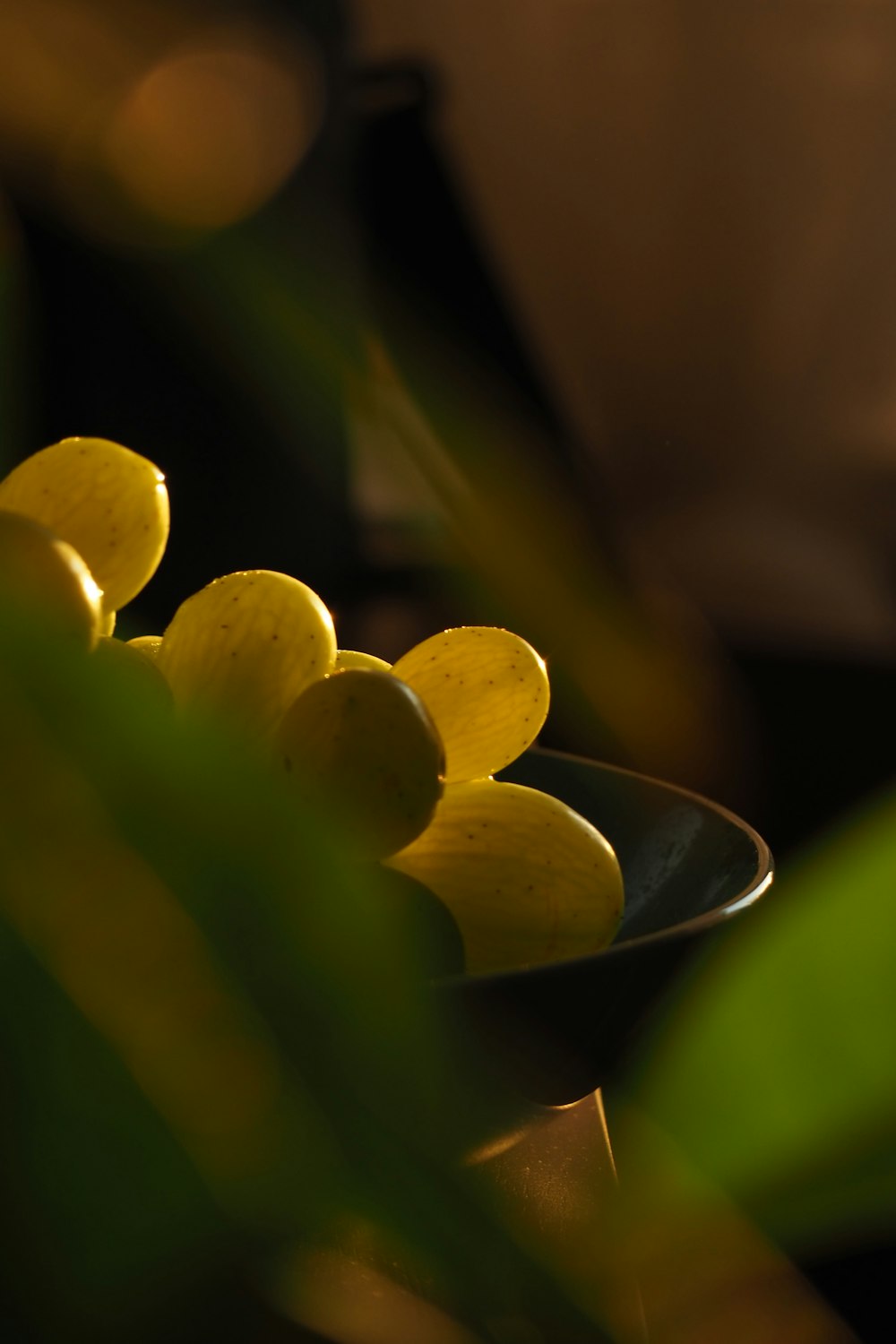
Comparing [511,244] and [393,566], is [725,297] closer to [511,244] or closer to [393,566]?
[511,244]

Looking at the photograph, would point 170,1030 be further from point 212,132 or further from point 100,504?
point 212,132

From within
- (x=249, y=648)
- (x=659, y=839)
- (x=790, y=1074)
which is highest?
(x=249, y=648)

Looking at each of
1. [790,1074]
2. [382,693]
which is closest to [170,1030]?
[382,693]

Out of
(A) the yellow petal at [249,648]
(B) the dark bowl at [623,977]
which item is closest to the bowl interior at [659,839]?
(B) the dark bowl at [623,977]

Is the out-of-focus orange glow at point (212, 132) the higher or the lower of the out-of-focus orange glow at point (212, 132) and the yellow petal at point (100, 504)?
the lower

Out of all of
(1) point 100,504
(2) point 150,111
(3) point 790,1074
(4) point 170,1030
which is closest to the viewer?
(4) point 170,1030

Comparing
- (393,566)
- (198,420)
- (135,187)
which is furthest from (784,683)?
(135,187)

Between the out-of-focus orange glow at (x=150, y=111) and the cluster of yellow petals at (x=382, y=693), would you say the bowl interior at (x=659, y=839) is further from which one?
the out-of-focus orange glow at (x=150, y=111)
